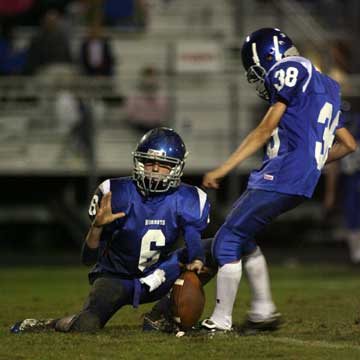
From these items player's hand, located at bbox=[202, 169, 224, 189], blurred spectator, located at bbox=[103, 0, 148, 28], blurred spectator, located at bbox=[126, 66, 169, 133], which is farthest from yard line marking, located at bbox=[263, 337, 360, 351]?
blurred spectator, located at bbox=[103, 0, 148, 28]

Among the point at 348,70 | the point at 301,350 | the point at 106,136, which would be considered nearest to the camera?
the point at 301,350

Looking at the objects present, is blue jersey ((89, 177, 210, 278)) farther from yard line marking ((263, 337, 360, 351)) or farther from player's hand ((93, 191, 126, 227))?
Result: yard line marking ((263, 337, 360, 351))

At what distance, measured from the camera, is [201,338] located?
625 centimetres

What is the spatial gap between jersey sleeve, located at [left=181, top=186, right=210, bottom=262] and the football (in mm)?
151

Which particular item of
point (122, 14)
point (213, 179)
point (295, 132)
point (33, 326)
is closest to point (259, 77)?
point (295, 132)

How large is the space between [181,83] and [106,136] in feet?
4.00

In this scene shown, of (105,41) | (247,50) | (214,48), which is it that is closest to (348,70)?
(214,48)

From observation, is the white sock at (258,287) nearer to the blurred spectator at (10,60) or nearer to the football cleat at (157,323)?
the football cleat at (157,323)

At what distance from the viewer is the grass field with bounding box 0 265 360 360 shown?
576 centimetres

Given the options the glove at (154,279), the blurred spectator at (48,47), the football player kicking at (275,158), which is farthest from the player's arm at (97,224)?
the blurred spectator at (48,47)

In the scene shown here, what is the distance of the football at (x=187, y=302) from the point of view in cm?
637

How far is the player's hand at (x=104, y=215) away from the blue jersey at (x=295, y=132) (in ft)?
2.55

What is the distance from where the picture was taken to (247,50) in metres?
6.61

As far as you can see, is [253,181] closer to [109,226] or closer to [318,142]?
[318,142]
